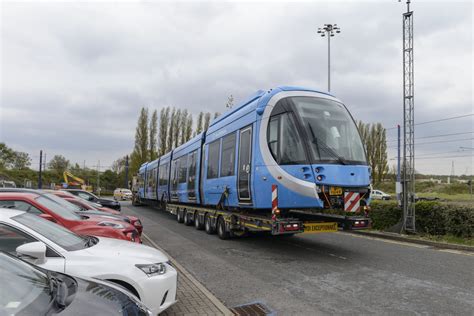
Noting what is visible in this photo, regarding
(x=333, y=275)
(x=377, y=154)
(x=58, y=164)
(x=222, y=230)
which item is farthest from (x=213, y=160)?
(x=58, y=164)

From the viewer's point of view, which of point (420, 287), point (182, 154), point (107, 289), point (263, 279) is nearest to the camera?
point (107, 289)

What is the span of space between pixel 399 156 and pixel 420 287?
8826 millimetres

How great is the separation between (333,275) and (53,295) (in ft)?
18.6

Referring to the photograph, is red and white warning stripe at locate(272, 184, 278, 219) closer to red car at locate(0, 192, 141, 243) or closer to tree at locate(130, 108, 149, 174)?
red car at locate(0, 192, 141, 243)

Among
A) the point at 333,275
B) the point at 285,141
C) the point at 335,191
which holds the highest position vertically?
the point at 285,141

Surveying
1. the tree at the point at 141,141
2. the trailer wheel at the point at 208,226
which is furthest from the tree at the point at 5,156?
the trailer wheel at the point at 208,226

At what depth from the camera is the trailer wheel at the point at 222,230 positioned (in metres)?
12.1

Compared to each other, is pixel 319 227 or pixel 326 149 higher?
pixel 326 149

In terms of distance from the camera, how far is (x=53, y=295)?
2.61m

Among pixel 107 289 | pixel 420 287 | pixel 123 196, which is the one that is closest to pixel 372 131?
pixel 123 196

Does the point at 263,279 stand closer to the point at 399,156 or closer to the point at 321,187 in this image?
the point at 321,187

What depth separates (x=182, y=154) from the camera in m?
18.3

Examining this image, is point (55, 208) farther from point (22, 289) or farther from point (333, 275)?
point (333, 275)

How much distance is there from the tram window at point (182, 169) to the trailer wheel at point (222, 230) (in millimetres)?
5210
